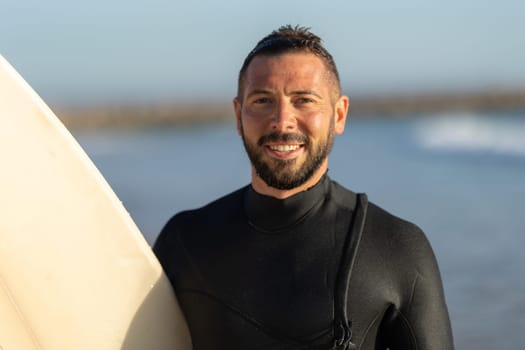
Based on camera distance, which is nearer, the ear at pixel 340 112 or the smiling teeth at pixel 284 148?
the smiling teeth at pixel 284 148

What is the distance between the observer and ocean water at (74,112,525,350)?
5.78m

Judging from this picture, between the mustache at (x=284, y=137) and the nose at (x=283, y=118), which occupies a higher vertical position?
the nose at (x=283, y=118)

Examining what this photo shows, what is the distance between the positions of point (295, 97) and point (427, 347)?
0.67 m

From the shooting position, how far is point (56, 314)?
2.25m

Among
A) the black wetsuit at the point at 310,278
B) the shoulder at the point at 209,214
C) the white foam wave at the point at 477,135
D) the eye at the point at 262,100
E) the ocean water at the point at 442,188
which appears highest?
the eye at the point at 262,100

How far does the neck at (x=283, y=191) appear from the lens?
2336mm

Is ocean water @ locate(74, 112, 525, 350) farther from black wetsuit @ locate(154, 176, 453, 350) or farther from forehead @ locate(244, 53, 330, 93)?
forehead @ locate(244, 53, 330, 93)

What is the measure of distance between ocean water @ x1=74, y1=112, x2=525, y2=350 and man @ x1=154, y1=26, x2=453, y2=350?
292cm

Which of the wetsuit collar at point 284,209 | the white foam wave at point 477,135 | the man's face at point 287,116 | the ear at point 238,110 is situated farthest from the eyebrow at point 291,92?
the white foam wave at point 477,135

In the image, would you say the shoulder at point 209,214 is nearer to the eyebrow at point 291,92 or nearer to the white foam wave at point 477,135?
the eyebrow at point 291,92

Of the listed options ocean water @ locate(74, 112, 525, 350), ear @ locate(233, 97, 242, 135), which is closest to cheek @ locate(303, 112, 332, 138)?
ear @ locate(233, 97, 242, 135)

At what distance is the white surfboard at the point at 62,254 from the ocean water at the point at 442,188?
10.00ft

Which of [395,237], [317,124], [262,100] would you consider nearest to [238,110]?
[262,100]

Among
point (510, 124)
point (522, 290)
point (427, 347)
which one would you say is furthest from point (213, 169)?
point (427, 347)
